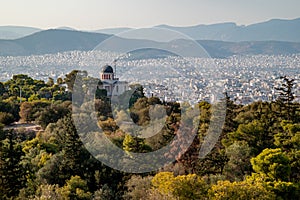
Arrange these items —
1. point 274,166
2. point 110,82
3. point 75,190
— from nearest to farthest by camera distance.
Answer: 1. point 274,166
2. point 75,190
3. point 110,82

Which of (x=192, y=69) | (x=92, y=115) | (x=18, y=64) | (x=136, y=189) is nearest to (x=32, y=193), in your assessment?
(x=136, y=189)

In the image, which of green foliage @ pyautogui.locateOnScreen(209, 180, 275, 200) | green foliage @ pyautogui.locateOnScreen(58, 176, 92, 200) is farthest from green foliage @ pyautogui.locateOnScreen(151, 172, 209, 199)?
green foliage @ pyautogui.locateOnScreen(58, 176, 92, 200)

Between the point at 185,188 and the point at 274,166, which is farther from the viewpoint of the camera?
the point at 274,166

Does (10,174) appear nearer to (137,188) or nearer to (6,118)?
(137,188)

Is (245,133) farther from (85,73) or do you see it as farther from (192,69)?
(85,73)

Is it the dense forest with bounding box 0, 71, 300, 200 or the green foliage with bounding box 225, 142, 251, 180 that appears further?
the green foliage with bounding box 225, 142, 251, 180

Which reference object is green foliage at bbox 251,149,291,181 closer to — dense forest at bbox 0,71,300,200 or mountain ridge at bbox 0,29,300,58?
dense forest at bbox 0,71,300,200

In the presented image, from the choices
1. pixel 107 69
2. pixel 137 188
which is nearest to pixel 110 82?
pixel 107 69
